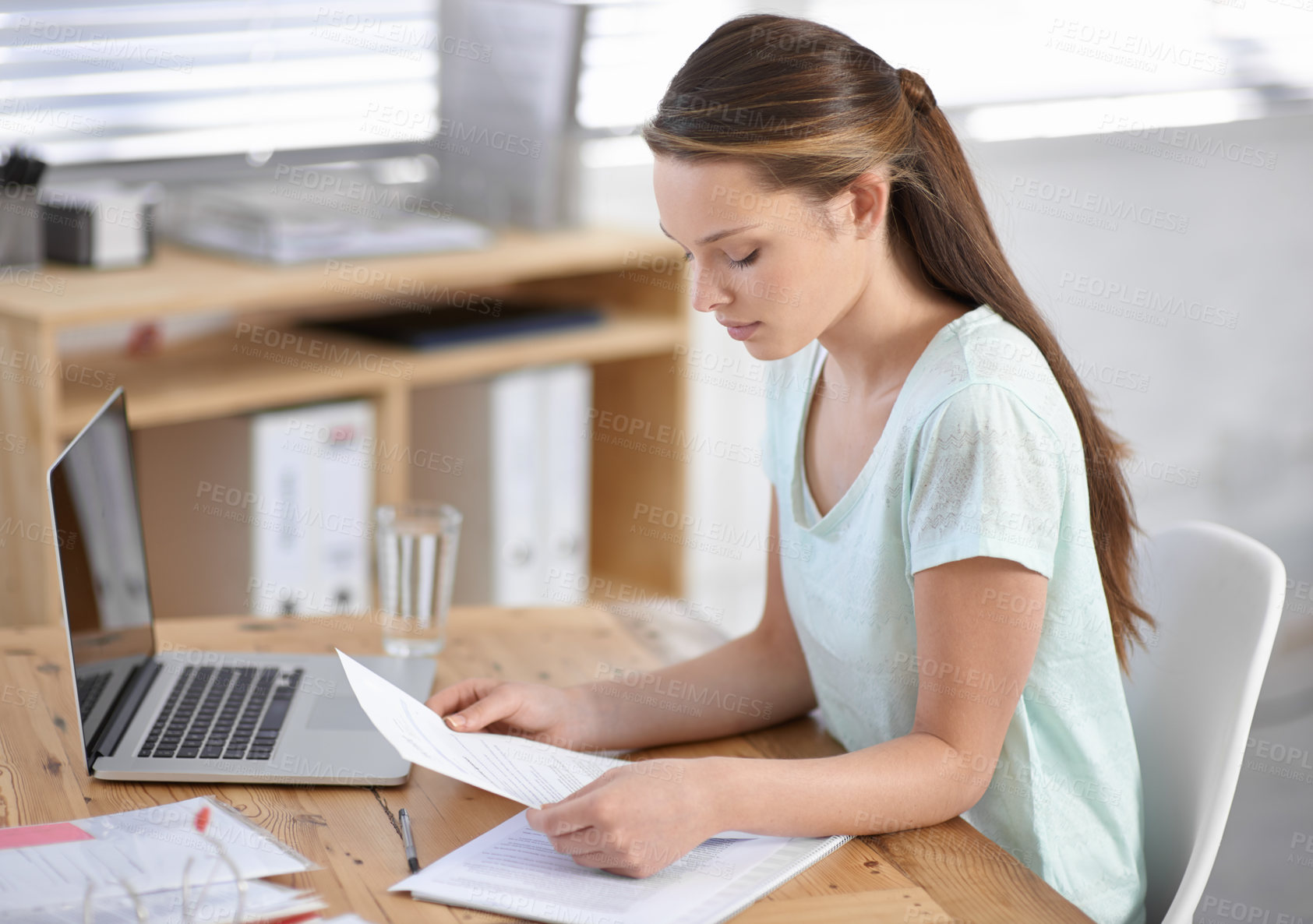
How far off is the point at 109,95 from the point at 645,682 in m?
1.70

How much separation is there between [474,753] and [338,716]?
0.19 m

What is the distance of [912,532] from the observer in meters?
1.05

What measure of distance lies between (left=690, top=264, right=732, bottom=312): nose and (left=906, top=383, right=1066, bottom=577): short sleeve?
20 cm

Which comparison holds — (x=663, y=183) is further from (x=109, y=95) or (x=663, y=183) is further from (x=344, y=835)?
(x=109, y=95)

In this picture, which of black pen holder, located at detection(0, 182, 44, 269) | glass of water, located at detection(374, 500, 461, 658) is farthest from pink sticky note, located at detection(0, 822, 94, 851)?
black pen holder, located at detection(0, 182, 44, 269)

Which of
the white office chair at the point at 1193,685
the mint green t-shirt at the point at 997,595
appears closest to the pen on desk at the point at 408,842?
the mint green t-shirt at the point at 997,595

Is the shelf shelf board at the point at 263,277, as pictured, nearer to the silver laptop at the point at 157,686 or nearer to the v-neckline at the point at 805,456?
the silver laptop at the point at 157,686

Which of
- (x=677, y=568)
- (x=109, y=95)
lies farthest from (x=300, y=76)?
(x=677, y=568)

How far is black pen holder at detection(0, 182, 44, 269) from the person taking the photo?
6.71 ft

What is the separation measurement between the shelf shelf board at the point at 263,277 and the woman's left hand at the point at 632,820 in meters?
1.32

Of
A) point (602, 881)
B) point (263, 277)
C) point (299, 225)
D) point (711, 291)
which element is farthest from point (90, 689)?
point (299, 225)

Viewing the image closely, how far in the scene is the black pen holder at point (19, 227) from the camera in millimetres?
2045

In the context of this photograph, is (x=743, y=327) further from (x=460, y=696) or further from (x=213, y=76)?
(x=213, y=76)

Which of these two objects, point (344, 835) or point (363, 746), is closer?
point (344, 835)
